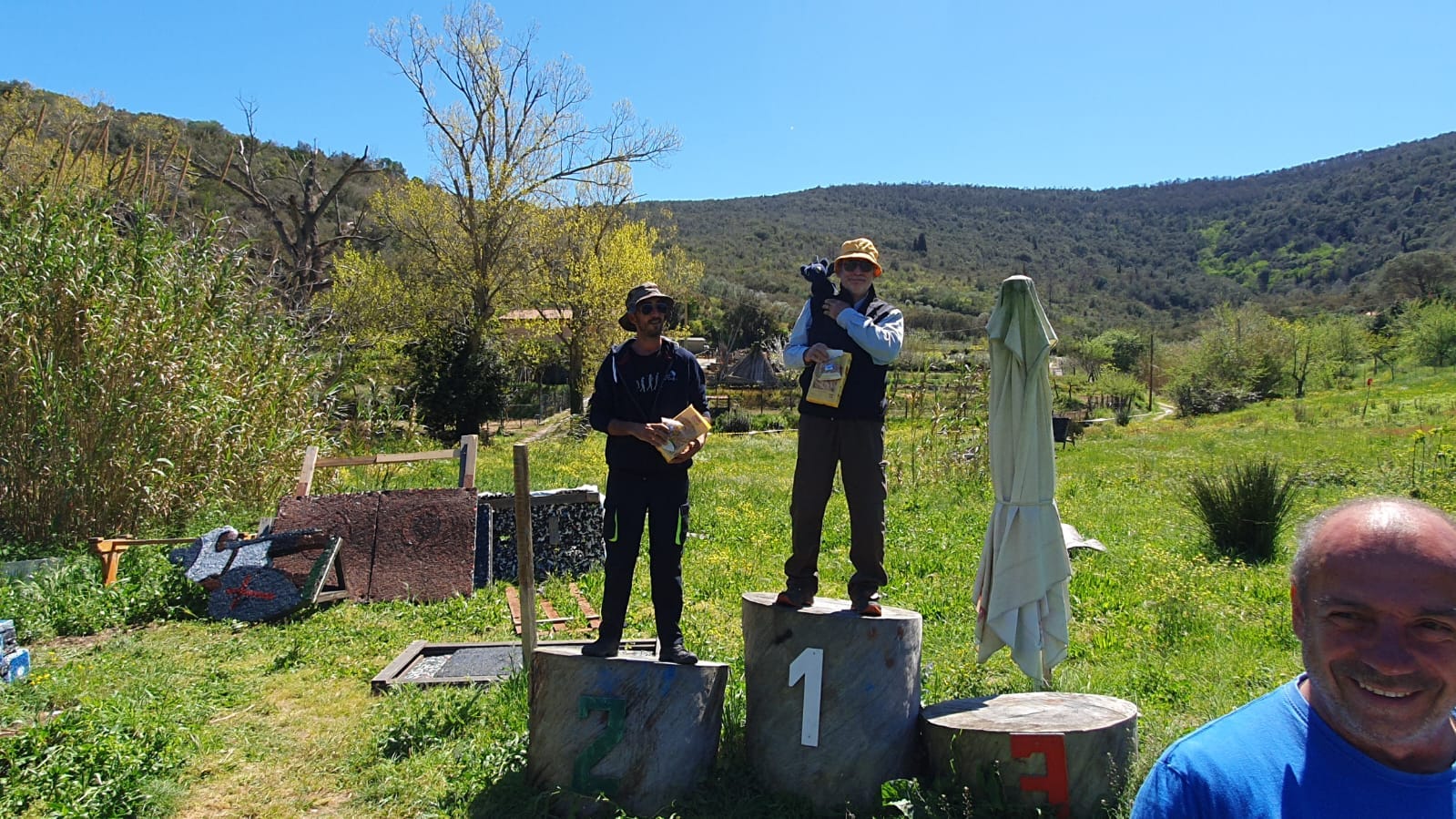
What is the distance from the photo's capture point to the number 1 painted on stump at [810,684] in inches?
143

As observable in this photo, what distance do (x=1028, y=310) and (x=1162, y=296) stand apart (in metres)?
103

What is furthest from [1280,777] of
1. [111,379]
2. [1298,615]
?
[111,379]

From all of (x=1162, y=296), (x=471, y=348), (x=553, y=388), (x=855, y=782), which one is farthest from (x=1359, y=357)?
(x=1162, y=296)

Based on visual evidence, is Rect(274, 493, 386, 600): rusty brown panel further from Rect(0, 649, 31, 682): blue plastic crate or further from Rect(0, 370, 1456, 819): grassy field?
Rect(0, 649, 31, 682): blue plastic crate

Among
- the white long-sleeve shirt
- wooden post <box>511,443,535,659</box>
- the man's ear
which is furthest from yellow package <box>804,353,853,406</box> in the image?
the man's ear

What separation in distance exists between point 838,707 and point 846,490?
0.99m

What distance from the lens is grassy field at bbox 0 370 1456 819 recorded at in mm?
3799

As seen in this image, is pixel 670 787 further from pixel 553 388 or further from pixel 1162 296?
pixel 1162 296

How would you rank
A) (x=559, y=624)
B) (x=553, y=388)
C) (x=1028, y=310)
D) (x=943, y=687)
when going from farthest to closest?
(x=553, y=388) → (x=559, y=624) → (x=943, y=687) → (x=1028, y=310)

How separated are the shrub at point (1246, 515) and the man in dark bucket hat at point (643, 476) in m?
6.25

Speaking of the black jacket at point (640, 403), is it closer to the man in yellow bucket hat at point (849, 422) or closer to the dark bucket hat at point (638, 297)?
the dark bucket hat at point (638, 297)

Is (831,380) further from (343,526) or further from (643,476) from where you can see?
(343,526)

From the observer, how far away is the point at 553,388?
119 ft

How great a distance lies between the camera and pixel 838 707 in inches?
143
